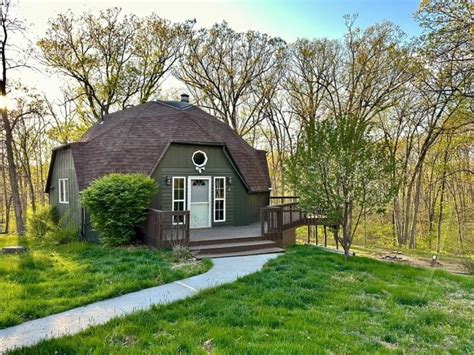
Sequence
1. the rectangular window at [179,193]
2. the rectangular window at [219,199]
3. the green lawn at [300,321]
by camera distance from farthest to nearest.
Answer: the rectangular window at [219,199]
the rectangular window at [179,193]
the green lawn at [300,321]

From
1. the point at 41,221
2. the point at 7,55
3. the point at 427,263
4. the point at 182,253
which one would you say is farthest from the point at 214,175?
the point at 7,55

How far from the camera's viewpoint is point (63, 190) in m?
13.9

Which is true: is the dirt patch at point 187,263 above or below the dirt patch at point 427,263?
above

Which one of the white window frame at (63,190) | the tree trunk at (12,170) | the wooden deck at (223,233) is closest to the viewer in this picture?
the wooden deck at (223,233)

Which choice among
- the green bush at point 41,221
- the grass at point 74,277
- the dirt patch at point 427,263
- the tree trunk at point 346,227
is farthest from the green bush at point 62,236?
the tree trunk at point 346,227

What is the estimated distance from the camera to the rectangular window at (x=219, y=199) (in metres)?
13.0

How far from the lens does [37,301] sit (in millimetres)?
5125

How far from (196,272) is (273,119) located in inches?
774

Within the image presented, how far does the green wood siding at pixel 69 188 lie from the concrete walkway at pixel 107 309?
7442 millimetres

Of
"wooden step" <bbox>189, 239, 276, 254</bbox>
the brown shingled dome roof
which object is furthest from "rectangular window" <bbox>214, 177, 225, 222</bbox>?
"wooden step" <bbox>189, 239, 276, 254</bbox>

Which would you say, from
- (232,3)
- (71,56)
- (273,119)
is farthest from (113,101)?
(232,3)

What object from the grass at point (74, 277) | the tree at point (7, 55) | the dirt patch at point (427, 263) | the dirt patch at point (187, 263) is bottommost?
the dirt patch at point (427, 263)

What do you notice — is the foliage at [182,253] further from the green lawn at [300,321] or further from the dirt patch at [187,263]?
the green lawn at [300,321]

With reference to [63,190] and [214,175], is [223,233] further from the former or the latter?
[63,190]
